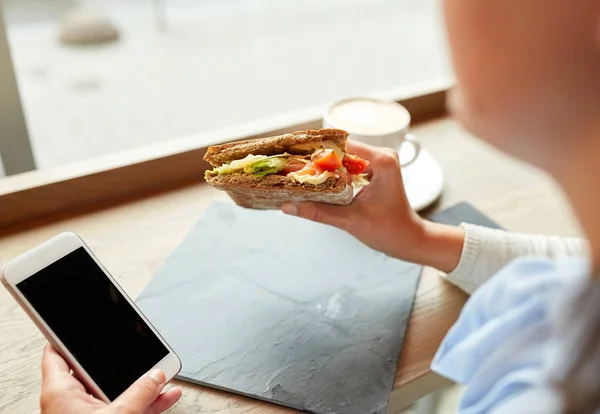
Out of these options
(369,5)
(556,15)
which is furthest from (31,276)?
(369,5)

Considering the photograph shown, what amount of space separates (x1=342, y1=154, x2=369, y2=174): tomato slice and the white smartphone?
0.33 metres

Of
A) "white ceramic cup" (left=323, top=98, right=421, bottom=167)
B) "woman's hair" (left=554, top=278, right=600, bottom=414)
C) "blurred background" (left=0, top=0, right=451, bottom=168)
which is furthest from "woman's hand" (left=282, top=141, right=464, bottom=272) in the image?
"blurred background" (left=0, top=0, right=451, bottom=168)

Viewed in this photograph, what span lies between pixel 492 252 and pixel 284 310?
1.01ft

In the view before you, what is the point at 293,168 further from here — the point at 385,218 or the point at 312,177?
the point at 385,218

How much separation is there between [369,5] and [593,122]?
2.85m

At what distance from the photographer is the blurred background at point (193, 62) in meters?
2.10

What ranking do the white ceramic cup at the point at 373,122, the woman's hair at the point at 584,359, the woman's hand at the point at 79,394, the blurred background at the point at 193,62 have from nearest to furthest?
the woman's hair at the point at 584,359 → the woman's hand at the point at 79,394 → the white ceramic cup at the point at 373,122 → the blurred background at the point at 193,62

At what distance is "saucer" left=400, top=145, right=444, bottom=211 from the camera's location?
0.99 m

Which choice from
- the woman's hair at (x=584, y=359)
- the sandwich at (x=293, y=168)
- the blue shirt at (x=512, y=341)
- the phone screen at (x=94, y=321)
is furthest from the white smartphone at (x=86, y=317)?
the woman's hair at (x=584, y=359)

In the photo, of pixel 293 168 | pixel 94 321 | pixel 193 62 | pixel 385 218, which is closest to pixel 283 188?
pixel 293 168

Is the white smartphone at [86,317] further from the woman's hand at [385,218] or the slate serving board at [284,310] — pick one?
the woman's hand at [385,218]

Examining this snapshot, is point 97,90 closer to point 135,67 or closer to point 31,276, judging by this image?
point 135,67

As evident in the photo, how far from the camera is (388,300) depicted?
82 centimetres

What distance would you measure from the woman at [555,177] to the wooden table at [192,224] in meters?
0.09
